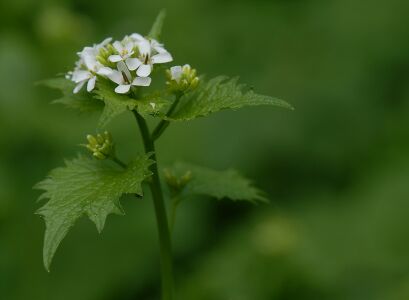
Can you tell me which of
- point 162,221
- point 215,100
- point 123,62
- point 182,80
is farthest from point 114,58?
point 162,221

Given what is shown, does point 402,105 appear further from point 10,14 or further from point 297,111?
point 10,14

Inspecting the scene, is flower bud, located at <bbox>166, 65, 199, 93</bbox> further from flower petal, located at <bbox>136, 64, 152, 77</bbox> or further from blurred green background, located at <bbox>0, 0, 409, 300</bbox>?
blurred green background, located at <bbox>0, 0, 409, 300</bbox>

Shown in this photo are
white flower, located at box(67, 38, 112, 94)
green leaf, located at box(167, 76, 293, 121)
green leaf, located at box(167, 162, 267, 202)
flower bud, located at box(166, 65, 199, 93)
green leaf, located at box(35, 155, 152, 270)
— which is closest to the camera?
green leaf, located at box(35, 155, 152, 270)

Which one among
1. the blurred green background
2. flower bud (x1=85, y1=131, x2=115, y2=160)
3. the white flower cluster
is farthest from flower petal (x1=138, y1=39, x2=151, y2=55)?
the blurred green background

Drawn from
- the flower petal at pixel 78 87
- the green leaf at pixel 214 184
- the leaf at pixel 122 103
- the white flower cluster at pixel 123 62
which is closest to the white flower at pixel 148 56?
the white flower cluster at pixel 123 62

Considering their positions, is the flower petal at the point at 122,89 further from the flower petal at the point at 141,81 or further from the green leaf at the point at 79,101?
the green leaf at the point at 79,101

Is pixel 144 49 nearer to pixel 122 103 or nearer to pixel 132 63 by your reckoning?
pixel 132 63

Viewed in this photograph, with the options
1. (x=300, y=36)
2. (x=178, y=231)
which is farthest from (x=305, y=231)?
(x=300, y=36)
